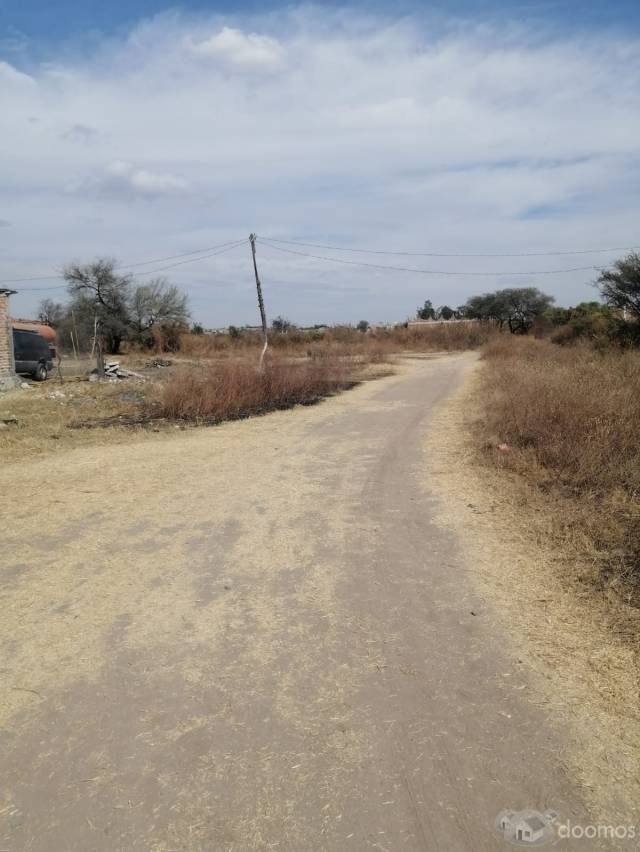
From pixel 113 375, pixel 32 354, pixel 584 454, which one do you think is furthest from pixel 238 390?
pixel 32 354

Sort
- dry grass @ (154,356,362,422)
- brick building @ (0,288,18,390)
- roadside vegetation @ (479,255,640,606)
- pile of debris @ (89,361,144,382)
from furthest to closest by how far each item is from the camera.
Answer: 1. pile of debris @ (89,361,144,382)
2. brick building @ (0,288,18,390)
3. dry grass @ (154,356,362,422)
4. roadside vegetation @ (479,255,640,606)

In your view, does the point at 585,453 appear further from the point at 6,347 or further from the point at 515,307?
the point at 515,307

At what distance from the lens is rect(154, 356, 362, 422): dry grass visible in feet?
40.9

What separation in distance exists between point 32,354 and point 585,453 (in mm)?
19466

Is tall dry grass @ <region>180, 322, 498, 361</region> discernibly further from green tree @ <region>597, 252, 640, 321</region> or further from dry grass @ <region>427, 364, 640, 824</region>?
dry grass @ <region>427, 364, 640, 824</region>

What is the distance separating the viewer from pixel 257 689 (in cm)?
293

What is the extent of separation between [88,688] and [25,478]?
5222 millimetres

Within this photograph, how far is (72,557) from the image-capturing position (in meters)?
4.78

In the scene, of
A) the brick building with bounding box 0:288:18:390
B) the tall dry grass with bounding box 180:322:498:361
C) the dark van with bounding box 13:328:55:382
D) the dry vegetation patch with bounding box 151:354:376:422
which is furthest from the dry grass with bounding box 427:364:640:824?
the tall dry grass with bounding box 180:322:498:361

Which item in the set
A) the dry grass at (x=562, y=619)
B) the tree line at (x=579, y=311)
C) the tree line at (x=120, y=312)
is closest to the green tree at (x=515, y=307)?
the tree line at (x=579, y=311)
